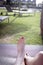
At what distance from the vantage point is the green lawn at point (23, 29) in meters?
2.51

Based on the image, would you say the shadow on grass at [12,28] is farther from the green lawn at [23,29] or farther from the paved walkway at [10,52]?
the paved walkway at [10,52]

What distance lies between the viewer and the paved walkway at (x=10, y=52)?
74.2 inches

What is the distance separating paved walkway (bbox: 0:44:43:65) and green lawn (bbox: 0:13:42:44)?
0.12 meters

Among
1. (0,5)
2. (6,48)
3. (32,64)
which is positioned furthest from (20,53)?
(0,5)

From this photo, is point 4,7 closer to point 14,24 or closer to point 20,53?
point 14,24

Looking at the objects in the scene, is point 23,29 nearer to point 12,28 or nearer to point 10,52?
point 12,28

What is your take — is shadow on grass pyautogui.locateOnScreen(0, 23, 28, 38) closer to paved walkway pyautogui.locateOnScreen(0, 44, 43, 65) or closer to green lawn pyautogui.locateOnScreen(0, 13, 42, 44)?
green lawn pyautogui.locateOnScreen(0, 13, 42, 44)

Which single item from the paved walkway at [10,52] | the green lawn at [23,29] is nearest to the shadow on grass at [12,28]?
the green lawn at [23,29]

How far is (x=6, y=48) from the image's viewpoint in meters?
2.41

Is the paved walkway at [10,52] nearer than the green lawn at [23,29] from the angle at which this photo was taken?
Yes

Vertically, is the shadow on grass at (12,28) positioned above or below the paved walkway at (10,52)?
above

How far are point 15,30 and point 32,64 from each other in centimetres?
197

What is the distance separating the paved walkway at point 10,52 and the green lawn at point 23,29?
123 mm

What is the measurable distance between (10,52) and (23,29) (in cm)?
54
